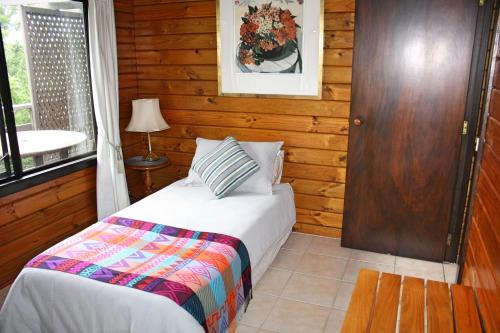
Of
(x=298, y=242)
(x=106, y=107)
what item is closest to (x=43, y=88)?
(x=106, y=107)

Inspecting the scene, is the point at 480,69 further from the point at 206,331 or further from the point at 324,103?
the point at 206,331

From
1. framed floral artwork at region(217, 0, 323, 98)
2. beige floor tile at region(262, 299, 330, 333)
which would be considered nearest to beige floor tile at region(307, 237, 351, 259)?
beige floor tile at region(262, 299, 330, 333)

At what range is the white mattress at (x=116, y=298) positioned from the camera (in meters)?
1.81

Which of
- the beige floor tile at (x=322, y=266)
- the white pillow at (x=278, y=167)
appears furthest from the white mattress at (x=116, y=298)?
the white pillow at (x=278, y=167)

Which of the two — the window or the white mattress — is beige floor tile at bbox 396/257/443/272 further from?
the window

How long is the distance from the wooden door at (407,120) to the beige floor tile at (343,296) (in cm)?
61

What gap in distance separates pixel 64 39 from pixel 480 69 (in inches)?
117

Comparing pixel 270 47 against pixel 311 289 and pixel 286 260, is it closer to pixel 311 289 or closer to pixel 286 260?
pixel 286 260

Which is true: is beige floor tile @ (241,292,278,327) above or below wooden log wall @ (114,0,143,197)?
below

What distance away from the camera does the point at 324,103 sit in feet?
10.8

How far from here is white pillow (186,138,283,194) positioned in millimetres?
3143

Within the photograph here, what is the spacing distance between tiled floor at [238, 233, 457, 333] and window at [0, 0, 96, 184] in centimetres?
182

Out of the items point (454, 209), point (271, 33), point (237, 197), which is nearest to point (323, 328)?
point (237, 197)

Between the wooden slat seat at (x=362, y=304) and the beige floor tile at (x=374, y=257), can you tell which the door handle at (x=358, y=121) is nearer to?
the beige floor tile at (x=374, y=257)
